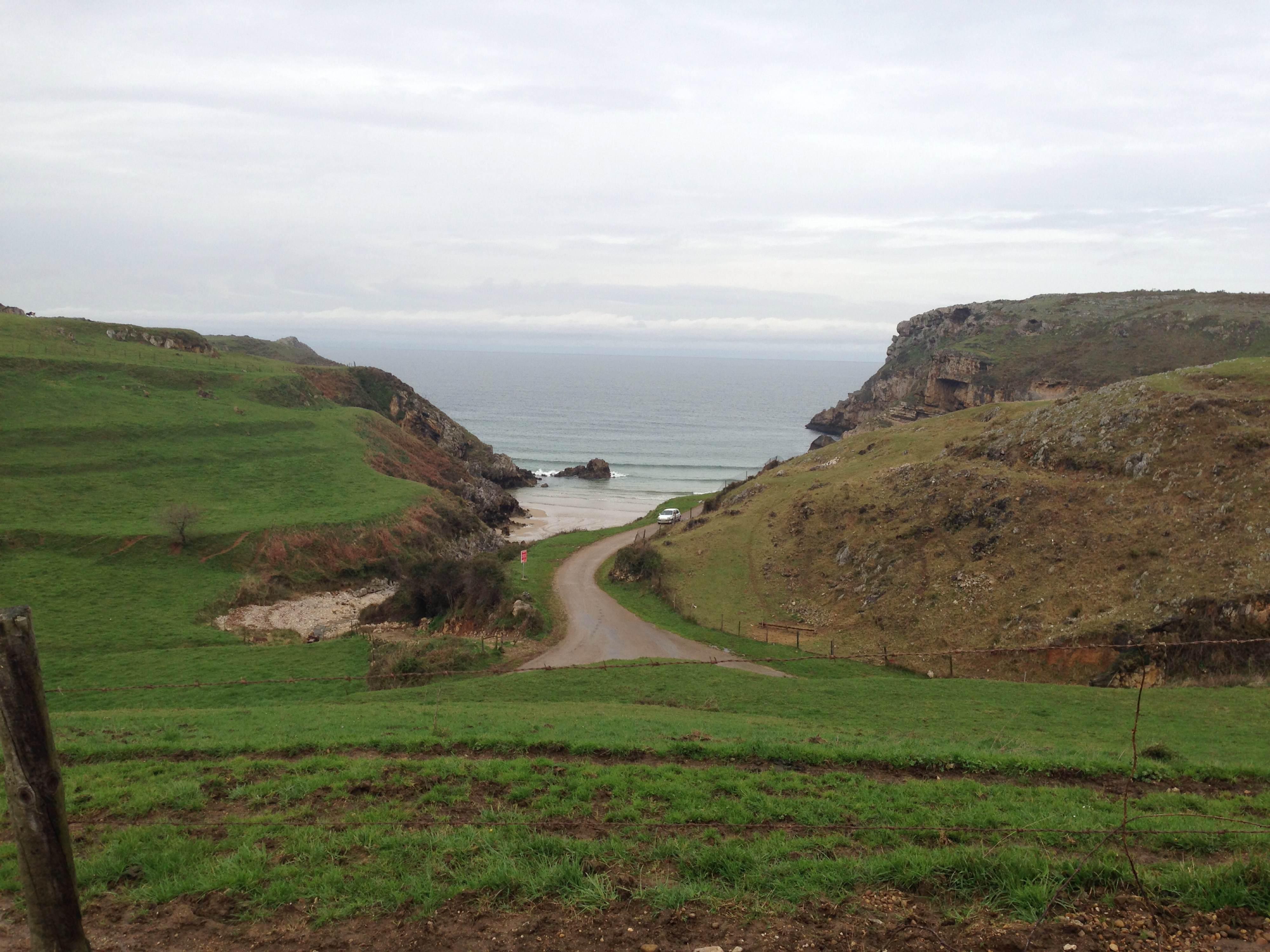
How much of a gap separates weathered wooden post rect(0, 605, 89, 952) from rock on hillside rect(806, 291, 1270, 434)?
396ft

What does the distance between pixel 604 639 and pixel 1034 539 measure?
73.0ft

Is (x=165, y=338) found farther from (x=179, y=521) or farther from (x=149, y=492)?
(x=179, y=521)

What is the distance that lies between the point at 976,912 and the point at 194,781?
12.2m

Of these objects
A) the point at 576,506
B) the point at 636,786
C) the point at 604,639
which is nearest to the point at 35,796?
the point at 636,786

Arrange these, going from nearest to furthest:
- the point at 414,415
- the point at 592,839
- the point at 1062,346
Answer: the point at 592,839, the point at 414,415, the point at 1062,346

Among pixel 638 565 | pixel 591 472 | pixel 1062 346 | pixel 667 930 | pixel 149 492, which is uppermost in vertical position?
pixel 1062 346

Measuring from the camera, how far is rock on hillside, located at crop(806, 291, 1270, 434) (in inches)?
4500

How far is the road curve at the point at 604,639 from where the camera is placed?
32.6 metres

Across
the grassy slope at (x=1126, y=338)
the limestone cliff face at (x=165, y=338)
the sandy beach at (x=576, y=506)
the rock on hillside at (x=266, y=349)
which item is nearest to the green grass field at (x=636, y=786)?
the sandy beach at (x=576, y=506)

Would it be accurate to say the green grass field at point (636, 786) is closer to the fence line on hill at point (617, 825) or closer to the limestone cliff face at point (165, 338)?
the fence line on hill at point (617, 825)

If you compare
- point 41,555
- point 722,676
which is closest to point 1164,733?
point 722,676

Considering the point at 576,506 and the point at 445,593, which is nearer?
the point at 445,593

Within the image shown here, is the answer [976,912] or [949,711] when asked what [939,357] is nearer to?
[949,711]

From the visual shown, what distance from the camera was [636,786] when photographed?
1166 cm
